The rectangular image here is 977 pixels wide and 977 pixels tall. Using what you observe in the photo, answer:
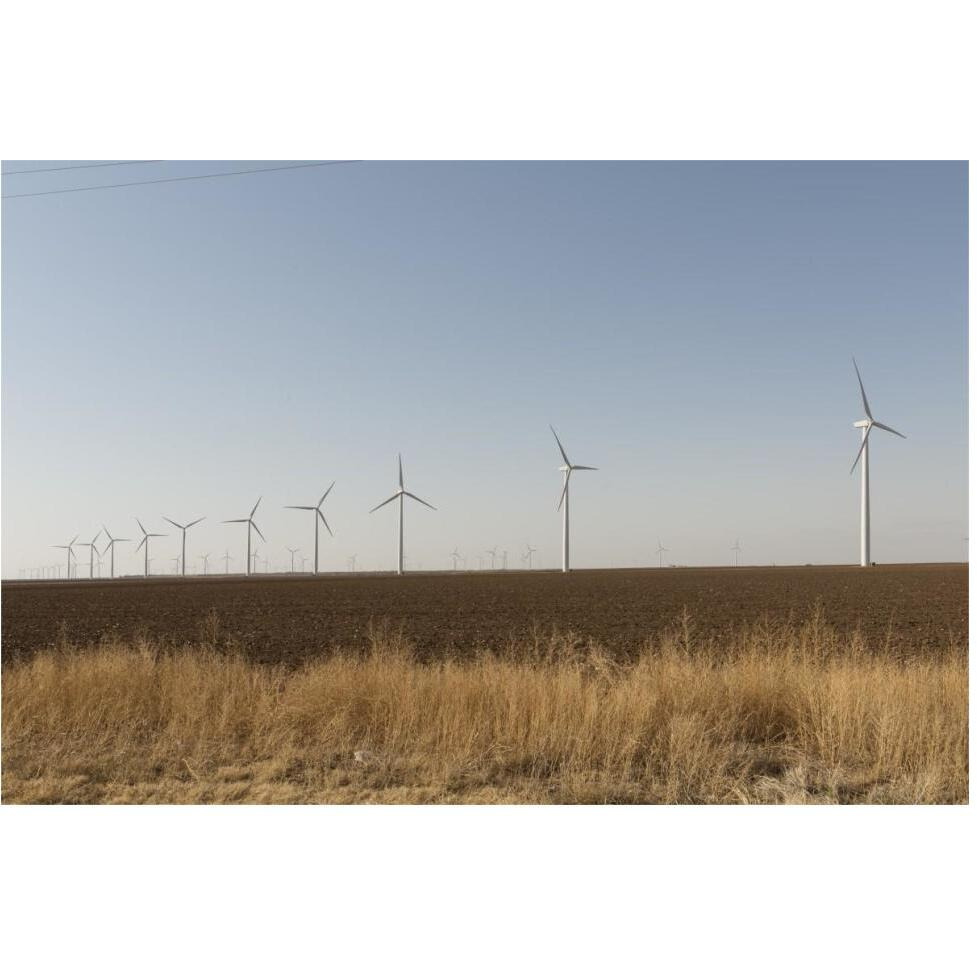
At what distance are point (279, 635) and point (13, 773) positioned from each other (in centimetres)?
2174

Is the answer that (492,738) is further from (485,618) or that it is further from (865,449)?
(865,449)

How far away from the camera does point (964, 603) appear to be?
45.5m

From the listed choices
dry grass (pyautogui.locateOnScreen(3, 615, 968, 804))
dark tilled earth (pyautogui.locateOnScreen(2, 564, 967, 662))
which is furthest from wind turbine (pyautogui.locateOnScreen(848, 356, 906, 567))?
dry grass (pyautogui.locateOnScreen(3, 615, 968, 804))

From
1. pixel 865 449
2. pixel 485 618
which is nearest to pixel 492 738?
pixel 485 618

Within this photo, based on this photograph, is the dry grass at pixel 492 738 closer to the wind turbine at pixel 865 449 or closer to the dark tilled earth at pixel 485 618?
the dark tilled earth at pixel 485 618

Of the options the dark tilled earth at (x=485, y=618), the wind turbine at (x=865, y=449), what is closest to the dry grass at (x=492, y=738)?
the dark tilled earth at (x=485, y=618)

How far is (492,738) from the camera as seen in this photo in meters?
9.44

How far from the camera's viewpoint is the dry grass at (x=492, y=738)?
7.99 m

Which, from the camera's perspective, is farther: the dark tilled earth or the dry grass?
the dark tilled earth

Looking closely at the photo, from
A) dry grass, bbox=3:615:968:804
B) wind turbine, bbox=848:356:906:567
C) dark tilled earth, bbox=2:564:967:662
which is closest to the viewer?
dry grass, bbox=3:615:968:804

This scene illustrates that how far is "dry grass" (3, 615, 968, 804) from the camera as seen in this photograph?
799 centimetres

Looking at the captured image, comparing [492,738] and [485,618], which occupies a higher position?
[492,738]

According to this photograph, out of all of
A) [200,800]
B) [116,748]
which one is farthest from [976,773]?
[116,748]

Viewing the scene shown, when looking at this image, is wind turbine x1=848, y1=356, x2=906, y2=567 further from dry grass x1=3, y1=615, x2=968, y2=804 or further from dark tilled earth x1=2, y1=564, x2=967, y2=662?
dry grass x1=3, y1=615, x2=968, y2=804
